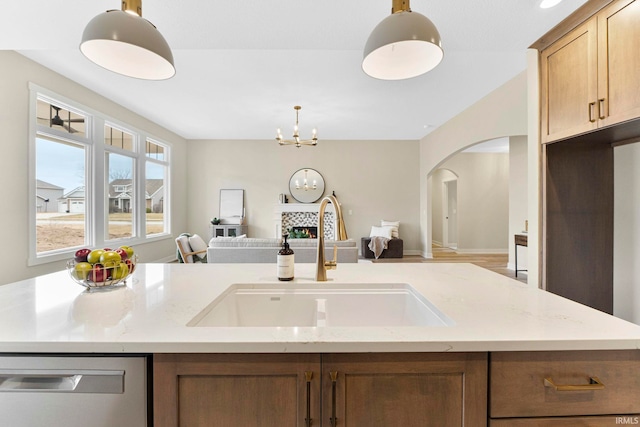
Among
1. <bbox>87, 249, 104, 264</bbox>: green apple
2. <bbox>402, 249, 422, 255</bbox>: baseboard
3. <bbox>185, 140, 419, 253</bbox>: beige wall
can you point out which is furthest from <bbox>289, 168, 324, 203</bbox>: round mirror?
<bbox>87, 249, 104, 264</bbox>: green apple

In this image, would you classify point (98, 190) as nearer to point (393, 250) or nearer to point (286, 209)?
point (286, 209)

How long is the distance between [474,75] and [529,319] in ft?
12.0

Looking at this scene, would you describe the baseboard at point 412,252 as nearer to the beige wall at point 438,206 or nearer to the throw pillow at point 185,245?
the beige wall at point 438,206

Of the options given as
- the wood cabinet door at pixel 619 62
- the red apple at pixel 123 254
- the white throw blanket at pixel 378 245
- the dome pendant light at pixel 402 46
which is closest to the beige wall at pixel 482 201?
the white throw blanket at pixel 378 245

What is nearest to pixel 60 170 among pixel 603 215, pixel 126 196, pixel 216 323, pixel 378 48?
pixel 126 196

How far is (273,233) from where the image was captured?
723 centimetres

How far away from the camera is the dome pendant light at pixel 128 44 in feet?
3.37

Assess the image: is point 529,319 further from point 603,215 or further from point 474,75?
point 474,75

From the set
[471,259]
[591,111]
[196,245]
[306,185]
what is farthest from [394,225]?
[591,111]

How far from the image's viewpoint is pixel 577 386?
29.7 inches

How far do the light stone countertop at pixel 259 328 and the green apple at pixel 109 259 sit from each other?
12 centimetres

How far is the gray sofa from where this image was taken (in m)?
3.58

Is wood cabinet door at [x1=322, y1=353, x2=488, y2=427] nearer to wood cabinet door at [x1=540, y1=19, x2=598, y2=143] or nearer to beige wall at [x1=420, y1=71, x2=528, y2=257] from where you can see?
wood cabinet door at [x1=540, y1=19, x2=598, y2=143]

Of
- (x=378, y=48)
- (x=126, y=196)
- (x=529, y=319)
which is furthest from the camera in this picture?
(x=126, y=196)
